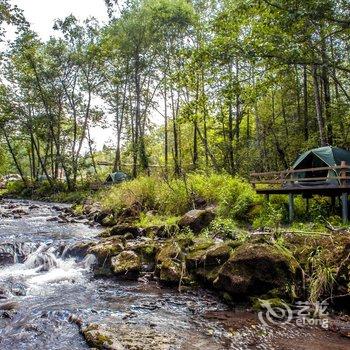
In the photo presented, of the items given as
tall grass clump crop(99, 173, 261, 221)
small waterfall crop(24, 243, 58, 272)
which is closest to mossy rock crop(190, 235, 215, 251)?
tall grass clump crop(99, 173, 261, 221)

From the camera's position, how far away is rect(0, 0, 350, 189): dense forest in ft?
39.3

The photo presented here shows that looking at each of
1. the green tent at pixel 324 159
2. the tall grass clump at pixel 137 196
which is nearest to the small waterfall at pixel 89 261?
the tall grass clump at pixel 137 196

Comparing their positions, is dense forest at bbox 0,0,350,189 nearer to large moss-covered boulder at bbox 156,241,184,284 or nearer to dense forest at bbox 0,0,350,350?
dense forest at bbox 0,0,350,350

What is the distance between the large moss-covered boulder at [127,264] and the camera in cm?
877

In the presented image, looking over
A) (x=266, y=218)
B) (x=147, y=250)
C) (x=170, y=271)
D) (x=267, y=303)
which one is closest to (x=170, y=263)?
(x=170, y=271)

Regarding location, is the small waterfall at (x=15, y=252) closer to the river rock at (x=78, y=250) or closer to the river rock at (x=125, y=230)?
the river rock at (x=78, y=250)

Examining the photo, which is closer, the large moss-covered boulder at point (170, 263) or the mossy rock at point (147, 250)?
the large moss-covered boulder at point (170, 263)

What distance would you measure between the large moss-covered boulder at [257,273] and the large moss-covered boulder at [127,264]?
2500 millimetres

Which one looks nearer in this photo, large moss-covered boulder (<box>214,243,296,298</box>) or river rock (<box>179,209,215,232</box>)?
large moss-covered boulder (<box>214,243,296,298</box>)

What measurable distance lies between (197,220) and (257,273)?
487 cm

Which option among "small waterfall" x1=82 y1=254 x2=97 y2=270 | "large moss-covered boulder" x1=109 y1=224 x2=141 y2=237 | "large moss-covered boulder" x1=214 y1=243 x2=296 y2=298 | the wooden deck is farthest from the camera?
"large moss-covered boulder" x1=109 y1=224 x2=141 y2=237

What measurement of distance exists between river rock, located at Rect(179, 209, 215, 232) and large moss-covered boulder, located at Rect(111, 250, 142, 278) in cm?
292

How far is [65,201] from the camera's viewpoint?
30.2m

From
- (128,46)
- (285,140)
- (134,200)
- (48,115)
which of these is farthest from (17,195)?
(285,140)
